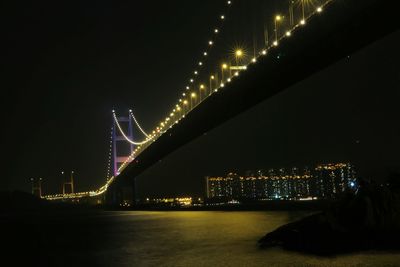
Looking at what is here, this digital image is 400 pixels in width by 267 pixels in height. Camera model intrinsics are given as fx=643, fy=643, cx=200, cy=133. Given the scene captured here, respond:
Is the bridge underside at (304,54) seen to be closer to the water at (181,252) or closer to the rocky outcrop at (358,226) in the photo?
the rocky outcrop at (358,226)

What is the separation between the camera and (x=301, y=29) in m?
20.2

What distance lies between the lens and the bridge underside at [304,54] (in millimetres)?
17125

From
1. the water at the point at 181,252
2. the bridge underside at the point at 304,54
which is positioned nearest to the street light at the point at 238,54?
the bridge underside at the point at 304,54

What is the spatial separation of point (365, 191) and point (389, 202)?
60 centimetres

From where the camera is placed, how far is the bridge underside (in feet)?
56.2

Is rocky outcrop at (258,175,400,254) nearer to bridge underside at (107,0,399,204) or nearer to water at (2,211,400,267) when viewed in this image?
water at (2,211,400,267)

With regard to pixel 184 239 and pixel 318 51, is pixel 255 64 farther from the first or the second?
pixel 184 239

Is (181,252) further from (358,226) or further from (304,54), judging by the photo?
(304,54)

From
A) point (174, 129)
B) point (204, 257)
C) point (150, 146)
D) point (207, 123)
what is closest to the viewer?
point (204, 257)

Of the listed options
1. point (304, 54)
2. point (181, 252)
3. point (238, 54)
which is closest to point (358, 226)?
point (181, 252)

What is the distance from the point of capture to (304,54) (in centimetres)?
2112

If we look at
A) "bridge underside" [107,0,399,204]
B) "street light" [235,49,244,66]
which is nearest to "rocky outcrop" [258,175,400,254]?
"bridge underside" [107,0,399,204]

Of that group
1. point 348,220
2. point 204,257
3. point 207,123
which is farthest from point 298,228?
point 207,123

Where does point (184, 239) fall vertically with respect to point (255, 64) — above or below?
below
